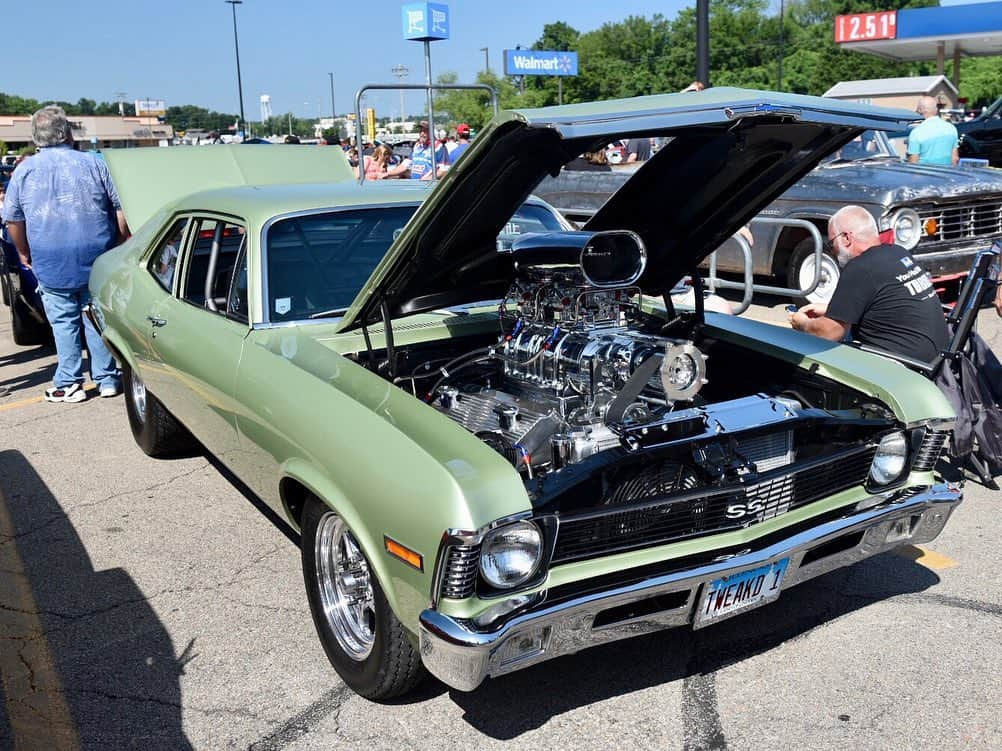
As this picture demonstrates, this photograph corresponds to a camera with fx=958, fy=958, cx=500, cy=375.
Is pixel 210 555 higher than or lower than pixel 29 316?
lower

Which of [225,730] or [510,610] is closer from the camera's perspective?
[510,610]

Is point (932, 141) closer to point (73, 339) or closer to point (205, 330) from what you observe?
point (73, 339)

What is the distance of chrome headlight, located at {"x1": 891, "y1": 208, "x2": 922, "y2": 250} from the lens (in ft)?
26.9

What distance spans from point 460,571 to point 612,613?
484mm

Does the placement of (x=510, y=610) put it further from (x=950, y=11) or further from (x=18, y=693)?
(x=950, y=11)

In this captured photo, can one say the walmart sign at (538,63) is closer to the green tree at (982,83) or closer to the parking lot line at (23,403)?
the green tree at (982,83)

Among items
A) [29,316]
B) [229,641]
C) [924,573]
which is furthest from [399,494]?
[29,316]

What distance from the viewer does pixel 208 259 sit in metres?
4.51

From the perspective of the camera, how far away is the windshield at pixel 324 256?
407cm

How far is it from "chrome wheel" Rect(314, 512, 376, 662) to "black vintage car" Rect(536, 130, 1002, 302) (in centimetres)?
591

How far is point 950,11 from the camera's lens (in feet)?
115

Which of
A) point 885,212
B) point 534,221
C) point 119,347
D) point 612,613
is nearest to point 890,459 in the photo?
point 612,613

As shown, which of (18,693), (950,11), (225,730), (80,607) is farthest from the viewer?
(950,11)

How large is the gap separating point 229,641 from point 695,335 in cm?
230
